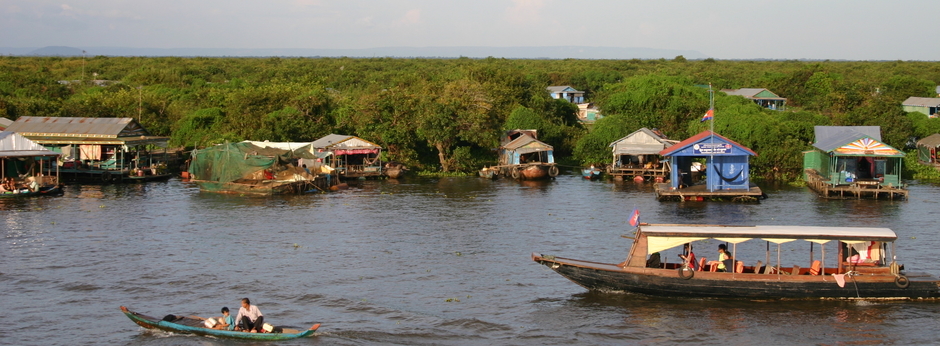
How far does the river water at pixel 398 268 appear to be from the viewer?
62.3 ft

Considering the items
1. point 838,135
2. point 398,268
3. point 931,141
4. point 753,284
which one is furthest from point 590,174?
point 753,284

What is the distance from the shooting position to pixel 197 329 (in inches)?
704

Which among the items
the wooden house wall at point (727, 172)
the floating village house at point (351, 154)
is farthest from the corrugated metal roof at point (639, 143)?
the floating village house at point (351, 154)

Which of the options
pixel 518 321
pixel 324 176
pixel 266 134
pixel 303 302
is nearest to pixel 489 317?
pixel 518 321

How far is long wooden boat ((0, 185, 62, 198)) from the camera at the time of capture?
3846cm

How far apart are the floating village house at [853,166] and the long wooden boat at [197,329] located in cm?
2929

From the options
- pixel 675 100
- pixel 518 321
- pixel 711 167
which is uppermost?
pixel 675 100

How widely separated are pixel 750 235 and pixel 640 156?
28.9 m

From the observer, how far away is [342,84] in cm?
9388

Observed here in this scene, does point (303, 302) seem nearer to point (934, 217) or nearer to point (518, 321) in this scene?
point (518, 321)

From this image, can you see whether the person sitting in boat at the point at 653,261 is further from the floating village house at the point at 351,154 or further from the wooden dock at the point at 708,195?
the floating village house at the point at 351,154

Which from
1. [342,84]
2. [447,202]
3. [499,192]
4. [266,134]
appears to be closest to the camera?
[447,202]

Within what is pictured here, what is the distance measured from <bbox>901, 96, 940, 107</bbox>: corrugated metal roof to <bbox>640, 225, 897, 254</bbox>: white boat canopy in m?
56.9

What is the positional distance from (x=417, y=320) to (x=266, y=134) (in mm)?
35394
